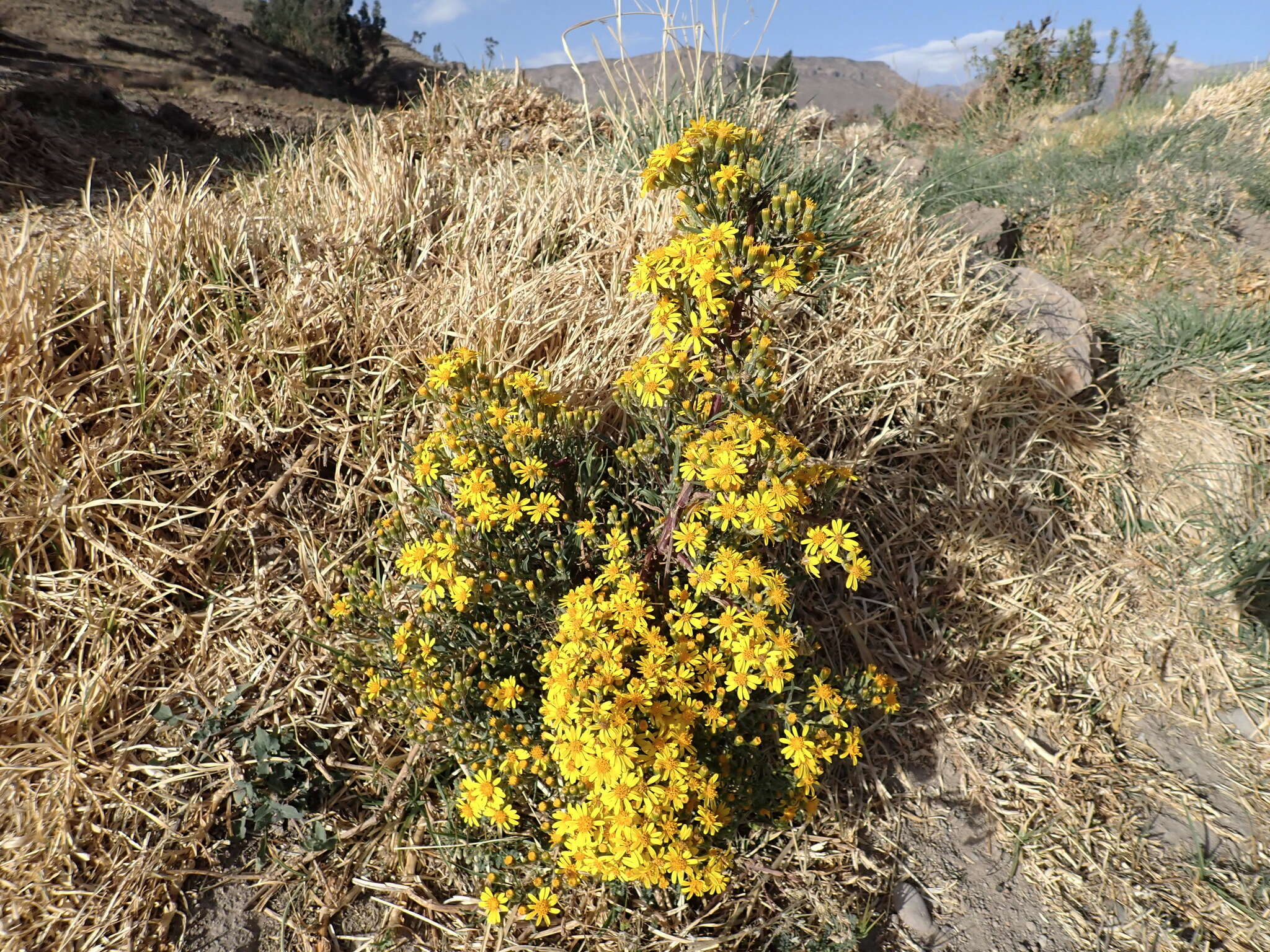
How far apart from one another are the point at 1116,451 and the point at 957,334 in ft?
2.98

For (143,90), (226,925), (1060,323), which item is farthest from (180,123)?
(1060,323)

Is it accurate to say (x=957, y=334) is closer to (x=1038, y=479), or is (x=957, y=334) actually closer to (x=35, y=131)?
(x=1038, y=479)

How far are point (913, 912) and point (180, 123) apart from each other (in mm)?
8692

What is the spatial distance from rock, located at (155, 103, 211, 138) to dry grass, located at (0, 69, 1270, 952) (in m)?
4.78

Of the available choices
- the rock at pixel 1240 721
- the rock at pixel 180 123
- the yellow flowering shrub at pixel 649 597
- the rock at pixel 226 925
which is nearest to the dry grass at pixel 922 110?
the rock at pixel 180 123

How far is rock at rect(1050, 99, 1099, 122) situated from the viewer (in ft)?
27.6

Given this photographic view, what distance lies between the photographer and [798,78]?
7.77 m

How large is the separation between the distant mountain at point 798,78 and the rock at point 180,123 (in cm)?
334

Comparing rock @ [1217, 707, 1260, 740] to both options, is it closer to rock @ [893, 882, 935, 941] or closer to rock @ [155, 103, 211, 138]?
rock @ [893, 882, 935, 941]

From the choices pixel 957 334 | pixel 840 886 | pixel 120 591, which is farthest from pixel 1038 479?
pixel 120 591

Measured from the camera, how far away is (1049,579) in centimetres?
284

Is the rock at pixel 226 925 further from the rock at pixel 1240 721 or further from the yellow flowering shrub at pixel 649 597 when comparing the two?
the rock at pixel 1240 721

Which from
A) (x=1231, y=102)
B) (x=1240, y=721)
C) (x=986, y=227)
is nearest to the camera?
(x=1240, y=721)

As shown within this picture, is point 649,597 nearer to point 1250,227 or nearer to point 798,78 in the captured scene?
point 1250,227
